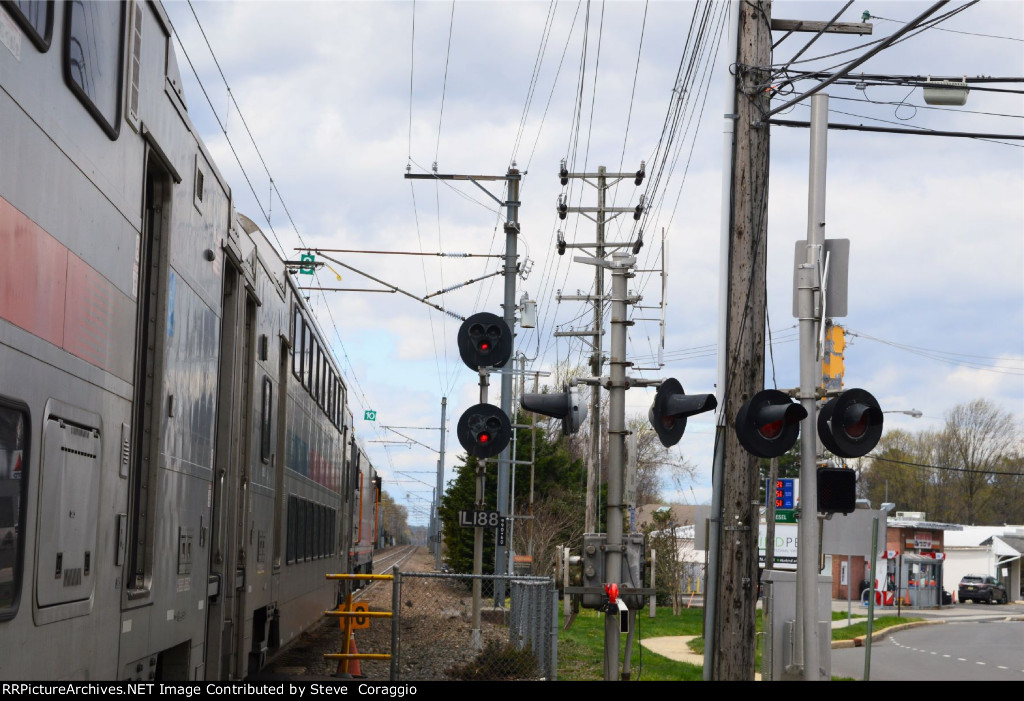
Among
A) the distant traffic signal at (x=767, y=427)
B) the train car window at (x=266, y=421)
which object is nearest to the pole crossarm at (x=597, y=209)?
the train car window at (x=266, y=421)

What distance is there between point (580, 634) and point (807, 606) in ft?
58.4

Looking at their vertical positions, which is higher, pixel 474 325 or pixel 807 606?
pixel 474 325

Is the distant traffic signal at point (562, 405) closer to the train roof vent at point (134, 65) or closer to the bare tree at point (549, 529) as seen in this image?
the train roof vent at point (134, 65)

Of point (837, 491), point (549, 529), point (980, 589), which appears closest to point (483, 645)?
point (837, 491)

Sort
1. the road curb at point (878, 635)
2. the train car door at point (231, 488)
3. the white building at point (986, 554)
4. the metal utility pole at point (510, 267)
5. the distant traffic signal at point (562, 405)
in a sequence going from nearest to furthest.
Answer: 1. the train car door at point (231, 488)
2. the distant traffic signal at point (562, 405)
3. the metal utility pole at point (510, 267)
4. the road curb at point (878, 635)
5. the white building at point (986, 554)

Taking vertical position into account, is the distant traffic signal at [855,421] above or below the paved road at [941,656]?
above

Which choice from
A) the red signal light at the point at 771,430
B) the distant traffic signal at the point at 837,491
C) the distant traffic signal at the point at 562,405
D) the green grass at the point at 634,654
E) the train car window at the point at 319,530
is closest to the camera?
the red signal light at the point at 771,430

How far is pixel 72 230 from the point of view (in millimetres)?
5215

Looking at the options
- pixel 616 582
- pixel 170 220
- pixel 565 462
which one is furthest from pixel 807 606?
pixel 565 462

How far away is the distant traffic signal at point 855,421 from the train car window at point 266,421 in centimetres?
553

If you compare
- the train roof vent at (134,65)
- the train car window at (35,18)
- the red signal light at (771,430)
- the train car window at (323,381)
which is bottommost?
the red signal light at (771,430)

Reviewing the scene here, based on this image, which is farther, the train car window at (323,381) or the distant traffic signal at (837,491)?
the train car window at (323,381)

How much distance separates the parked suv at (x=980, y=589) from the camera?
5884 centimetres

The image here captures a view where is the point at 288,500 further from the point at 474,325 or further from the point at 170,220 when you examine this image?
the point at 170,220
